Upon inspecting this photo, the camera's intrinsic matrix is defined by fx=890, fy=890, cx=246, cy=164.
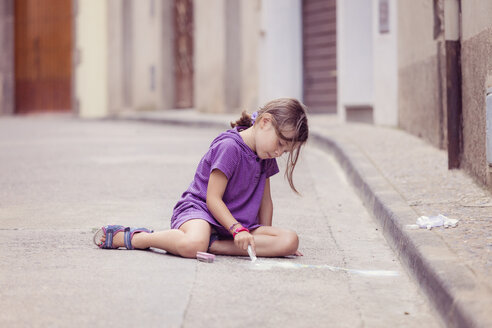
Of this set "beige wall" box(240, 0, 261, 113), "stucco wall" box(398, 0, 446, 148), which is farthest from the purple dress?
"beige wall" box(240, 0, 261, 113)

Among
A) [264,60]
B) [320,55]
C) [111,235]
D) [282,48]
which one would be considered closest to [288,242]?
[111,235]

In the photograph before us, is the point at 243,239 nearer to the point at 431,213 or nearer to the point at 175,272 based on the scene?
the point at 175,272

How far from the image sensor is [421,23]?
9352 millimetres

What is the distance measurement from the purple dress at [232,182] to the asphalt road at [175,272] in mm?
236

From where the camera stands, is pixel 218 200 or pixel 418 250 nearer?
pixel 418 250

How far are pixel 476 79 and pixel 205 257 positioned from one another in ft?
8.90

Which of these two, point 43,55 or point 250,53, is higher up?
point 43,55

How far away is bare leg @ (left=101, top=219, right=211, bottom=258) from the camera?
4.21m

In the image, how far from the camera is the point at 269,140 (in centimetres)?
425

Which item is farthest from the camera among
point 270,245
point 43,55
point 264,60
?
point 43,55

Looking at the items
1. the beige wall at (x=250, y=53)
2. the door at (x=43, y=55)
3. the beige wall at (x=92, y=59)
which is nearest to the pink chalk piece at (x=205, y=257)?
the beige wall at (x=250, y=53)

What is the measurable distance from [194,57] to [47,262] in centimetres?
1883

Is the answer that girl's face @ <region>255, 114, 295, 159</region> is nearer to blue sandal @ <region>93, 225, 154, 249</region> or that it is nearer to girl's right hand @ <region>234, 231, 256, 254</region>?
girl's right hand @ <region>234, 231, 256, 254</region>

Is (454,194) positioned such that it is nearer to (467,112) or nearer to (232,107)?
(467,112)
